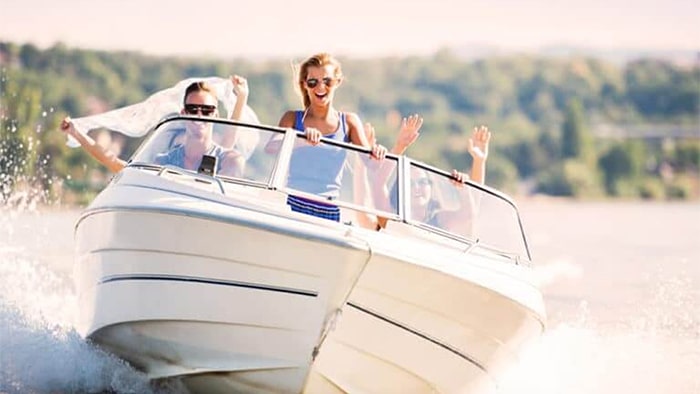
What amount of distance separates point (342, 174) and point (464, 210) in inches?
32.7

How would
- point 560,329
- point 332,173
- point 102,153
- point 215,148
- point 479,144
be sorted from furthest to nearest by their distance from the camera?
point 560,329, point 102,153, point 479,144, point 215,148, point 332,173

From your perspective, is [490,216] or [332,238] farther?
[490,216]

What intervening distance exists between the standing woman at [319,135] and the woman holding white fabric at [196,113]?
37 cm

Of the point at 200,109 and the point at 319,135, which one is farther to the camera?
the point at 200,109

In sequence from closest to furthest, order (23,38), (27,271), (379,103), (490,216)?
(490,216) < (27,271) < (23,38) < (379,103)

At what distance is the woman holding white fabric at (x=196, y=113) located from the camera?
27.1ft

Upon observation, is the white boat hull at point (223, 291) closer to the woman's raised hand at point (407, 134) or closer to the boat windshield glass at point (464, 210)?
the boat windshield glass at point (464, 210)

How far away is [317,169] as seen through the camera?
26.8 ft

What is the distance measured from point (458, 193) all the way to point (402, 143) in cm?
51

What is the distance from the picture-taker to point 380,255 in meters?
7.41

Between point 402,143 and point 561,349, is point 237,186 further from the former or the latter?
point 561,349

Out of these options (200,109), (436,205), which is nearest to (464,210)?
(436,205)

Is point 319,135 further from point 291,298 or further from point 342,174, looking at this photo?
point 291,298

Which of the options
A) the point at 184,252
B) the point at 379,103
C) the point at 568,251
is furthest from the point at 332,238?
the point at 379,103
